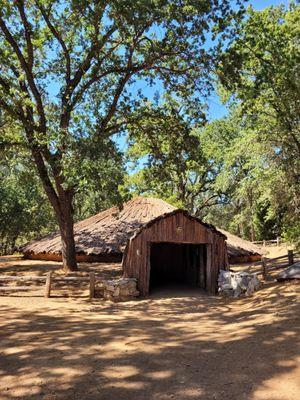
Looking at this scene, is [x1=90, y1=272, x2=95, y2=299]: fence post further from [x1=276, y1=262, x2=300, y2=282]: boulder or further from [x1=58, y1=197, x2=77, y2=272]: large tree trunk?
[x1=276, y1=262, x2=300, y2=282]: boulder

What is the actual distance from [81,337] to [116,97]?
12.5 meters

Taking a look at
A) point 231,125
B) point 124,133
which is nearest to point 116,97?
point 124,133

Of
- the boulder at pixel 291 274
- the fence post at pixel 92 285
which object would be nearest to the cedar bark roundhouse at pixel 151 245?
the fence post at pixel 92 285

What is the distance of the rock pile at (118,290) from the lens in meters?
13.8

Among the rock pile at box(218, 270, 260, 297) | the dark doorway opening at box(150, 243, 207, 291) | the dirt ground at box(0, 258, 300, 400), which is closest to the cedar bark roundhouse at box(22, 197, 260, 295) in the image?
the dark doorway opening at box(150, 243, 207, 291)

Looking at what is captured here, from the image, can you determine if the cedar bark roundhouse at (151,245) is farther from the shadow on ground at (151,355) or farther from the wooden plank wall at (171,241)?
the shadow on ground at (151,355)

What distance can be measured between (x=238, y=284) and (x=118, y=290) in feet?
14.5

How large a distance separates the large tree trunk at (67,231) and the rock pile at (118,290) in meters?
4.46

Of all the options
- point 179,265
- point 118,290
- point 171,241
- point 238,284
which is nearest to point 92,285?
point 118,290

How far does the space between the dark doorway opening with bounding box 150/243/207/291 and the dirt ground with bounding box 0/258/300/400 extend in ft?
18.2

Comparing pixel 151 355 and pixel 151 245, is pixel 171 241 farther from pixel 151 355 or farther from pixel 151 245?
pixel 151 355

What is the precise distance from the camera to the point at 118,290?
1380cm

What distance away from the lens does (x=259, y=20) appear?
20.2 metres

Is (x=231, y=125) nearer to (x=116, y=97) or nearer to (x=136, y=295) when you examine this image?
(x=116, y=97)
